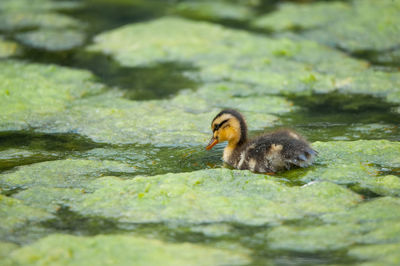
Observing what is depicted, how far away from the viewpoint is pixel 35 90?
8.65 metres

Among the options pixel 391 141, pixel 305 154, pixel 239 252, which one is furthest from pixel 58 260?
pixel 391 141

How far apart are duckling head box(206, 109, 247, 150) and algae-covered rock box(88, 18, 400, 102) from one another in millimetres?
2466

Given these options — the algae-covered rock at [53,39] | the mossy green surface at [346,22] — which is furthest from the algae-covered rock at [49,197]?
the mossy green surface at [346,22]

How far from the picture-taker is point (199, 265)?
4199 mm

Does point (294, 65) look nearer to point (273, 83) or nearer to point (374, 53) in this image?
point (273, 83)

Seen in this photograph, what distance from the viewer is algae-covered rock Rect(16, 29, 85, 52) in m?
11.4

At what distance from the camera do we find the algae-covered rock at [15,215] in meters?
4.89

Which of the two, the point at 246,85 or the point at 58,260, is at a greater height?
the point at 246,85

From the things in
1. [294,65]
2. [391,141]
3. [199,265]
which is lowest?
[199,265]

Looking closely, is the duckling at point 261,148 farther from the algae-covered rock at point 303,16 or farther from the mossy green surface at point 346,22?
the algae-covered rock at point 303,16

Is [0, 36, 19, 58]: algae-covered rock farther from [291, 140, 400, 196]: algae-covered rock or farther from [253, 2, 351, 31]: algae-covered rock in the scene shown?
[291, 140, 400, 196]: algae-covered rock

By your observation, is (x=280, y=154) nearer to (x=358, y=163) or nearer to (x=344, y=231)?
(x=358, y=163)

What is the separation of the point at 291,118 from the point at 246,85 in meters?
1.53

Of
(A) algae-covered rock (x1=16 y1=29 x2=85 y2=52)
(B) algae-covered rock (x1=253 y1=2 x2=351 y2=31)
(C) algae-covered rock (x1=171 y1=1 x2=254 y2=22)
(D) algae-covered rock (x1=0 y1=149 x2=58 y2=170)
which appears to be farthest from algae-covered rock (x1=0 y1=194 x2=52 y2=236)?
(C) algae-covered rock (x1=171 y1=1 x2=254 y2=22)
